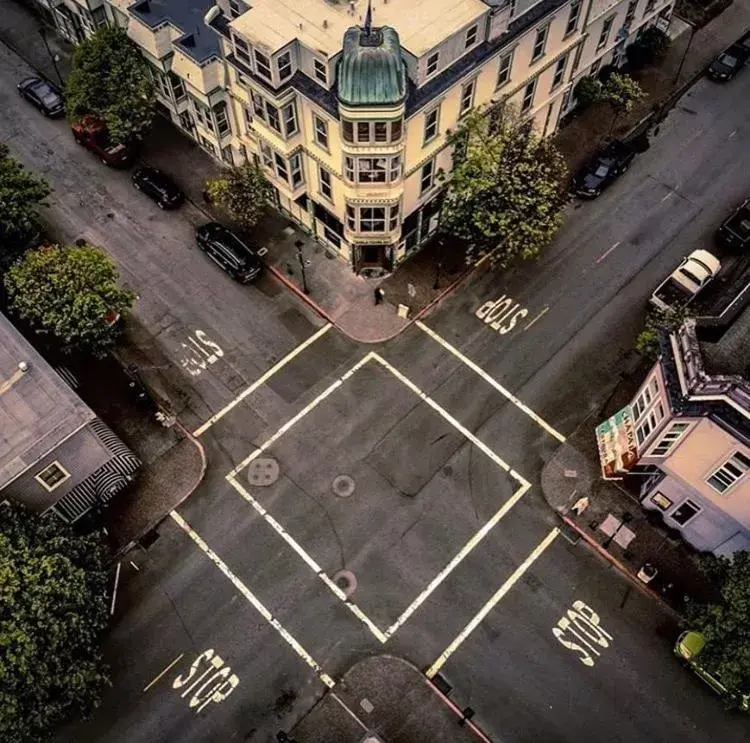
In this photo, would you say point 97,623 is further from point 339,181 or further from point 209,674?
point 339,181

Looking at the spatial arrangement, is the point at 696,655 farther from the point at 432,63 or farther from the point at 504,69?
the point at 504,69

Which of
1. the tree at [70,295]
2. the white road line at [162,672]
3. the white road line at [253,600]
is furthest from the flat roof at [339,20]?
the white road line at [162,672]

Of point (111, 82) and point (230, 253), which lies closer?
point (230, 253)

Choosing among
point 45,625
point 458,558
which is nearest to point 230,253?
point 458,558

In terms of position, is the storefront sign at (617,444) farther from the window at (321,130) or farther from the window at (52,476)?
the window at (52,476)

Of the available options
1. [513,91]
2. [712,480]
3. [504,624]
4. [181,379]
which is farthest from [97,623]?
[513,91]

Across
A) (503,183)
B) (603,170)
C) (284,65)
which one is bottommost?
(603,170)
